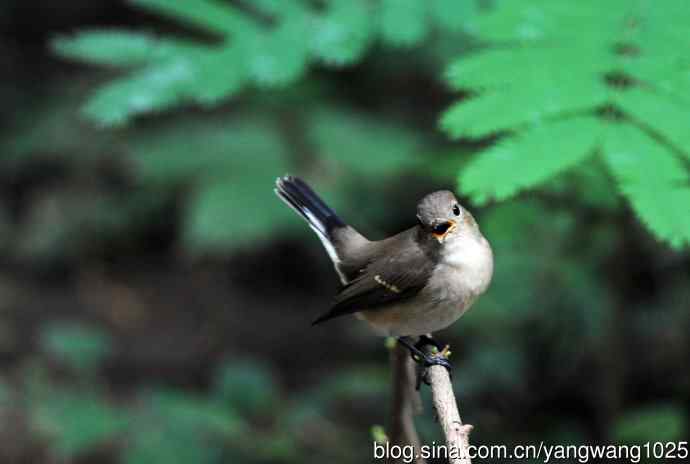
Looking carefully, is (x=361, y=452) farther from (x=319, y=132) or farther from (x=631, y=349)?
(x=319, y=132)

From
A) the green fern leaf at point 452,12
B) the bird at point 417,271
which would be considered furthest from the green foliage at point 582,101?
the green fern leaf at point 452,12

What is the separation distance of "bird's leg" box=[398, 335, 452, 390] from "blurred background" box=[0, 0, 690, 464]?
677 mm

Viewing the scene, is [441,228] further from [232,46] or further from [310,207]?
[232,46]

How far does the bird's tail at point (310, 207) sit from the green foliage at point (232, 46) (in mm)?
486

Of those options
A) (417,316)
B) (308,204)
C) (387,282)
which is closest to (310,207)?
(308,204)

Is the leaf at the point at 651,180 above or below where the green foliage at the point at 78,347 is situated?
below

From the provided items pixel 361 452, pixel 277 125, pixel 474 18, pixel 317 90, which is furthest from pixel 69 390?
pixel 474 18

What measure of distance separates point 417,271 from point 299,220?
3725 mm

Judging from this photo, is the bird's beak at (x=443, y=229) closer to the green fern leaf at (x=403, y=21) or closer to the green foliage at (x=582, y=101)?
the green foliage at (x=582, y=101)

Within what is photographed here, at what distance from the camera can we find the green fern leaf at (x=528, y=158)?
302cm

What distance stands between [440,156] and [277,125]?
1902mm

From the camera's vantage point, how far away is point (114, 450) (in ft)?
22.2

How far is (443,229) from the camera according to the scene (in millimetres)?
3348

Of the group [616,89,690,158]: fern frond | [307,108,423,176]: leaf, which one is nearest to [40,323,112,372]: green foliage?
[307,108,423,176]: leaf
